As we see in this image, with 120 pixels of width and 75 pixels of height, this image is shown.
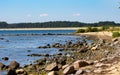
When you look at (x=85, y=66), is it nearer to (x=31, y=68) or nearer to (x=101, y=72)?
(x=101, y=72)

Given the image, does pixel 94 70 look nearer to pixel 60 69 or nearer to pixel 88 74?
pixel 88 74

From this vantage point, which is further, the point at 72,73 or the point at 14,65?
the point at 14,65

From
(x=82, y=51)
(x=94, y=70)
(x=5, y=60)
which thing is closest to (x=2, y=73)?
(x=94, y=70)

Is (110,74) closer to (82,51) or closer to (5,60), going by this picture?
(5,60)

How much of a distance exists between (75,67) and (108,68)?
2.97 m

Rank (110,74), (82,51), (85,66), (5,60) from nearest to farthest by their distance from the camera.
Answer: (110,74) < (85,66) < (5,60) < (82,51)

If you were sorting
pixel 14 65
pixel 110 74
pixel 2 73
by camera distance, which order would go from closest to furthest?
pixel 110 74 < pixel 2 73 < pixel 14 65

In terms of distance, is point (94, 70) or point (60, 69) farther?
point (60, 69)

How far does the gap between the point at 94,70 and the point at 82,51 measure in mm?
21871

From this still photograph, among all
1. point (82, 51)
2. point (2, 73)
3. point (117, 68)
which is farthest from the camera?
point (82, 51)

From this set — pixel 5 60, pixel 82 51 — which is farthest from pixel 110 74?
pixel 82 51

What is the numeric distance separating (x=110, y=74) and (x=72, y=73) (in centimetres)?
304

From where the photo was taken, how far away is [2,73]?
85.3 feet

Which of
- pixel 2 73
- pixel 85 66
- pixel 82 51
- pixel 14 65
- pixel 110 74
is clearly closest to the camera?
pixel 110 74
